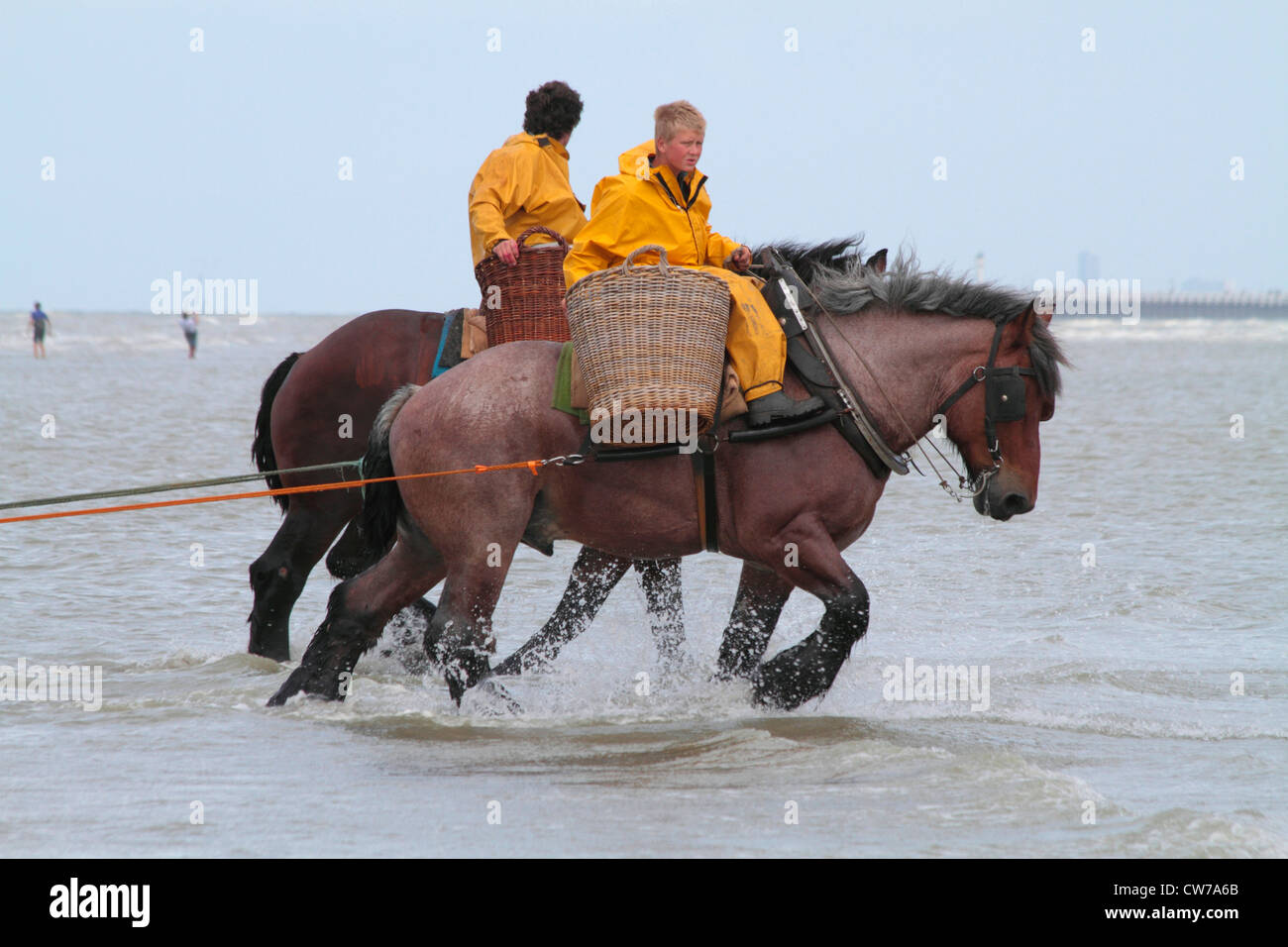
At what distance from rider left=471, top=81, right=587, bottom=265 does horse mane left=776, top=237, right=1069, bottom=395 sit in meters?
1.53

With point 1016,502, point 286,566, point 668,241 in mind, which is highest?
point 668,241

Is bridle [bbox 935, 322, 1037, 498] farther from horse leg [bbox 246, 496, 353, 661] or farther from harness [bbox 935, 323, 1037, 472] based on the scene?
horse leg [bbox 246, 496, 353, 661]

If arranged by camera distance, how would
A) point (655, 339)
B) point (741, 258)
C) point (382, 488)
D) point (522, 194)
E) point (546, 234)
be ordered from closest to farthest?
point (655, 339), point (382, 488), point (741, 258), point (546, 234), point (522, 194)

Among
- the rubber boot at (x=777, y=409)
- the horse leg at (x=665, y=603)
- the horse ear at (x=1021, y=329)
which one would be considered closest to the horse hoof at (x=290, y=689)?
the horse leg at (x=665, y=603)

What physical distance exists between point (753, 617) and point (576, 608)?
3.31 feet

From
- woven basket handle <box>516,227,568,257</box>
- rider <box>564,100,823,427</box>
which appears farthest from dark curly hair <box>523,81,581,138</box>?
rider <box>564,100,823,427</box>

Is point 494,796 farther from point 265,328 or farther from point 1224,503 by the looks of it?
point 265,328

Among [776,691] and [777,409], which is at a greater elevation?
[777,409]

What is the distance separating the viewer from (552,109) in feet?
23.7

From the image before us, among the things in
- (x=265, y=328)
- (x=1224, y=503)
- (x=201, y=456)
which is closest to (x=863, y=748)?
(x=1224, y=503)

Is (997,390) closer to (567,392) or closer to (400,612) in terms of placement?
(567,392)

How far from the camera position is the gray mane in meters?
5.96

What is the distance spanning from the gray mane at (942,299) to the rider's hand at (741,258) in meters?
0.32

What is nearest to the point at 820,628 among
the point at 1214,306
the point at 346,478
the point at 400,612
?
the point at 400,612
